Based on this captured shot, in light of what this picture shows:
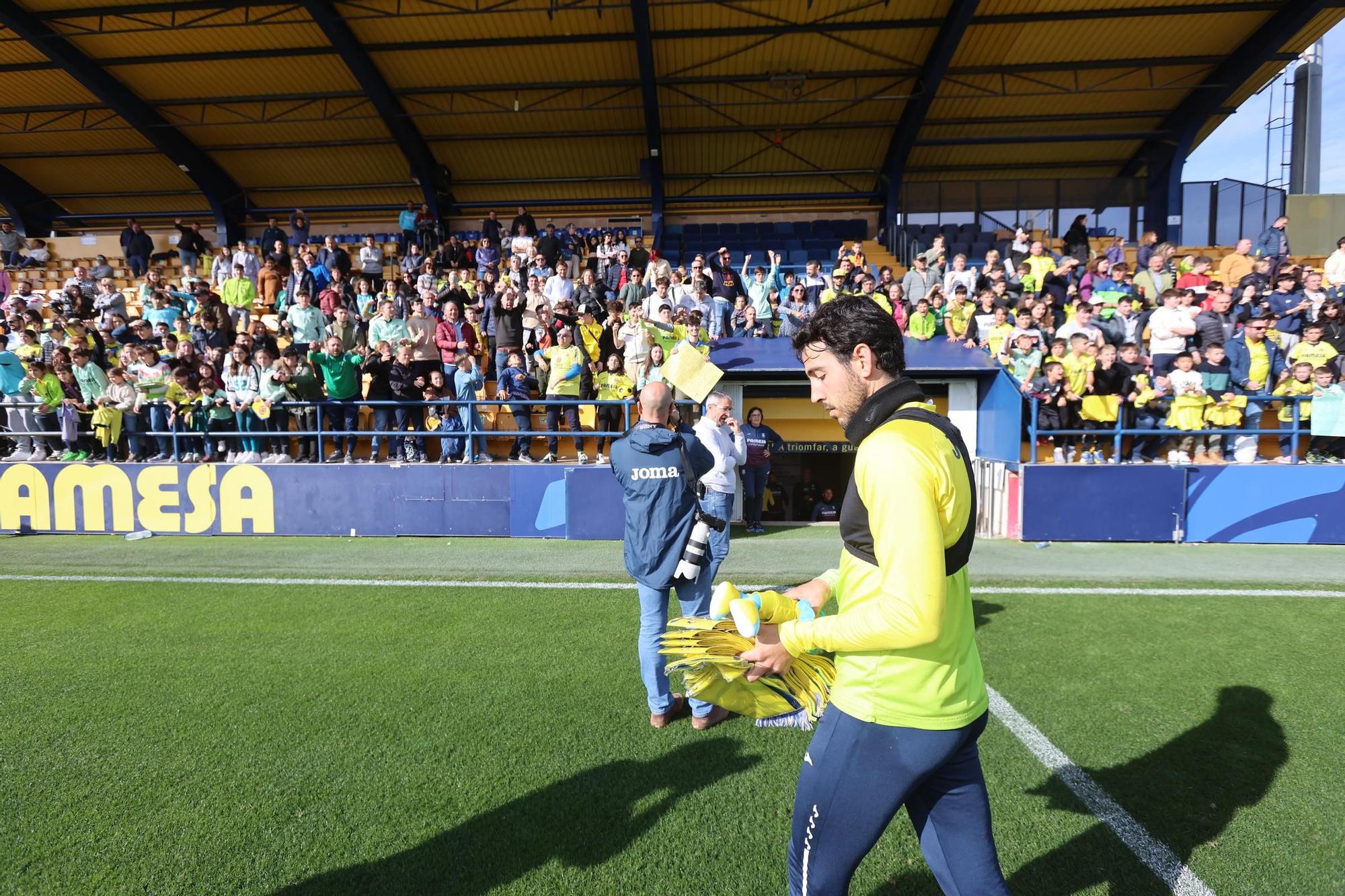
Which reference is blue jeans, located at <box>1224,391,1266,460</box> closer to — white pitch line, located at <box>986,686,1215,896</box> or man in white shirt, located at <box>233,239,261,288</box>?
white pitch line, located at <box>986,686,1215,896</box>

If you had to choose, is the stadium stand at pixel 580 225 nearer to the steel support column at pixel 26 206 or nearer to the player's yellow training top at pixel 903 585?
the steel support column at pixel 26 206

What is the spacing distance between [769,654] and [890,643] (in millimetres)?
353

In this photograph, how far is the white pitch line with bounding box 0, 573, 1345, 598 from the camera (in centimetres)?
698

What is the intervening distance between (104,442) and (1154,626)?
13180 mm

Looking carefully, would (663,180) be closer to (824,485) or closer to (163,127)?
(824,485)

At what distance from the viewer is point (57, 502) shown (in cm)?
1116

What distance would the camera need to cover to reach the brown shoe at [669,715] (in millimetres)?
4367

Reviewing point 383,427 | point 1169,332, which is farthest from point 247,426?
point 1169,332

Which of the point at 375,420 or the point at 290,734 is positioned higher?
the point at 375,420

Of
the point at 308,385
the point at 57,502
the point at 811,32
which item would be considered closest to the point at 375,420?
the point at 308,385

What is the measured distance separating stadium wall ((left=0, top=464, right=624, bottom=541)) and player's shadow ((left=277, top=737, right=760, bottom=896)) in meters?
6.35

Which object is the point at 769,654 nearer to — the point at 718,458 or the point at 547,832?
the point at 547,832

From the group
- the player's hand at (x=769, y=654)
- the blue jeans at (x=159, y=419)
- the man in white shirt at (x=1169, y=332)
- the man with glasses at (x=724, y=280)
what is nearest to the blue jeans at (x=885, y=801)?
the player's hand at (x=769, y=654)

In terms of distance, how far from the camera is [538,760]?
3973 millimetres
